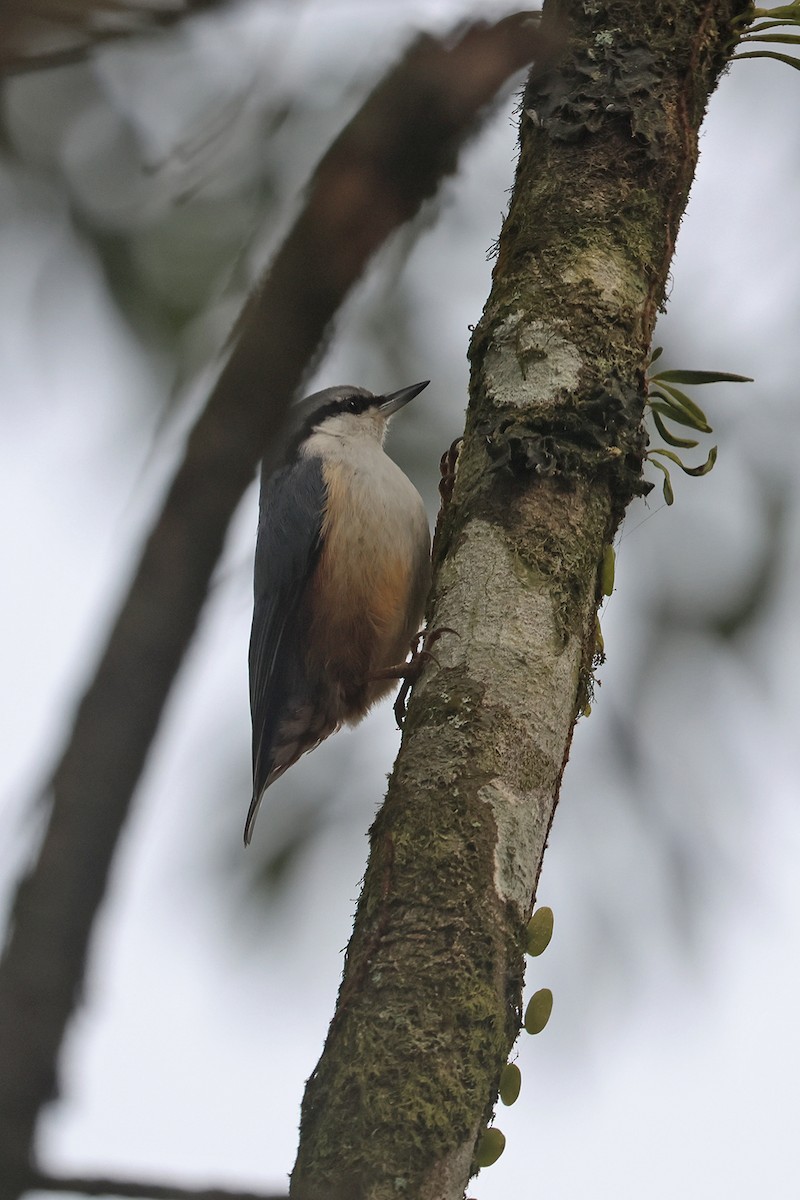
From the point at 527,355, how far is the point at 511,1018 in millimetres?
1018

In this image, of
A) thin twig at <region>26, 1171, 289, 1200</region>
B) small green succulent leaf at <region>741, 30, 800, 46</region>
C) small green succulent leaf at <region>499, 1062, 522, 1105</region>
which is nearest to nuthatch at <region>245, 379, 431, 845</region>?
small green succulent leaf at <region>741, 30, 800, 46</region>

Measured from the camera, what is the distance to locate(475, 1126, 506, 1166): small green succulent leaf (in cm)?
152

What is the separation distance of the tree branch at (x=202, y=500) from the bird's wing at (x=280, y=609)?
7.79 ft

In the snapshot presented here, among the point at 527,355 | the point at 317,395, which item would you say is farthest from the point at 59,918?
the point at 317,395

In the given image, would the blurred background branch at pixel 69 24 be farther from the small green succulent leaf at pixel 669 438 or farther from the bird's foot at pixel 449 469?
the bird's foot at pixel 449 469

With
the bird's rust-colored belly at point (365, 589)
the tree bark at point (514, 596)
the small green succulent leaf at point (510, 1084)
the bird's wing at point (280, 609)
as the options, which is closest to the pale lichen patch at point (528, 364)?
the tree bark at point (514, 596)

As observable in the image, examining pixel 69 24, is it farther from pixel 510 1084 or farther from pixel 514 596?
pixel 510 1084

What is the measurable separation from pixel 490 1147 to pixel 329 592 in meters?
2.02

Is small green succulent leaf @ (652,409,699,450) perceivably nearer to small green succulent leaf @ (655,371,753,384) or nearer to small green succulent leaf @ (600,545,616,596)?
small green succulent leaf @ (655,371,753,384)

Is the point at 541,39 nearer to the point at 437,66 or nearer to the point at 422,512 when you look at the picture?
the point at 437,66

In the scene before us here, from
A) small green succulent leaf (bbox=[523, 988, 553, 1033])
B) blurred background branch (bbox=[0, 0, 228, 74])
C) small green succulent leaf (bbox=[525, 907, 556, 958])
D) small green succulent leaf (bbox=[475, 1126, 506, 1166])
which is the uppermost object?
blurred background branch (bbox=[0, 0, 228, 74])

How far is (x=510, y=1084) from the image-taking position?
1688 mm

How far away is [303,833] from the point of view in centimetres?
375

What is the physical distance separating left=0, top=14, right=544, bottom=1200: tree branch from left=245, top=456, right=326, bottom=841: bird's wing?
238 cm
